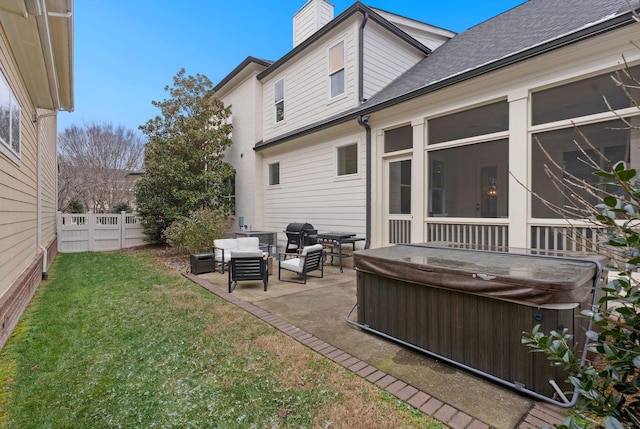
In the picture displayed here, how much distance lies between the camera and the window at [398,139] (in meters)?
7.10

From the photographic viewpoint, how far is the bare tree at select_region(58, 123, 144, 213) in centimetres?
1930

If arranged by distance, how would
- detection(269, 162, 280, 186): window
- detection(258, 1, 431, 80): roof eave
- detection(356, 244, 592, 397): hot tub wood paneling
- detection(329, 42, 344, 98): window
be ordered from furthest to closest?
detection(269, 162, 280, 186): window
detection(329, 42, 344, 98): window
detection(258, 1, 431, 80): roof eave
detection(356, 244, 592, 397): hot tub wood paneling

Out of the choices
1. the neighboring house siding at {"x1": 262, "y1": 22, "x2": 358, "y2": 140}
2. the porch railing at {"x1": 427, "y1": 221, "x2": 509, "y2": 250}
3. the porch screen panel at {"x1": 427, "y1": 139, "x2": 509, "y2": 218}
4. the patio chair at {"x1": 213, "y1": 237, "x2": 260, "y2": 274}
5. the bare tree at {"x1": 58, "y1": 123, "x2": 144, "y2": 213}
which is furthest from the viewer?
the bare tree at {"x1": 58, "y1": 123, "x2": 144, "y2": 213}

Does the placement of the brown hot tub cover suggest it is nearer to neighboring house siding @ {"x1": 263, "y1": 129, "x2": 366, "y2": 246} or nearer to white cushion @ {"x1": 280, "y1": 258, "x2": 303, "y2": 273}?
white cushion @ {"x1": 280, "y1": 258, "x2": 303, "y2": 273}

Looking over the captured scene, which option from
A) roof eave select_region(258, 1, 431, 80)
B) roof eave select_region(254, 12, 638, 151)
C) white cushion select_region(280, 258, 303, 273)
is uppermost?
roof eave select_region(258, 1, 431, 80)

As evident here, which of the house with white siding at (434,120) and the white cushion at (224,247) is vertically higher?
the house with white siding at (434,120)

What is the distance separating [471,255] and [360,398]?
7.20ft

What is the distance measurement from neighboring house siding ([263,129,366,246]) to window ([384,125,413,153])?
27.7 inches

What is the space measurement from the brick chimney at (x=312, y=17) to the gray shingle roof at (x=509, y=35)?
155 inches

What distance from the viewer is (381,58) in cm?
880

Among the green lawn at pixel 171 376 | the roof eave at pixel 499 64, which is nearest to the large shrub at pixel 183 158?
the roof eave at pixel 499 64

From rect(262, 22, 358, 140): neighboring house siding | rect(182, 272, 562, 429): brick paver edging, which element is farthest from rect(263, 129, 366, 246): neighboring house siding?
rect(182, 272, 562, 429): brick paver edging

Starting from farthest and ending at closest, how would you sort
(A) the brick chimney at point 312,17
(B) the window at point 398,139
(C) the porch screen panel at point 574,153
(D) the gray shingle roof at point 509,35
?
(A) the brick chimney at point 312,17
(B) the window at point 398,139
(D) the gray shingle roof at point 509,35
(C) the porch screen panel at point 574,153

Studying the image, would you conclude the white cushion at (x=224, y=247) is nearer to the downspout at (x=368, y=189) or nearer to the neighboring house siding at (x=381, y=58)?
the downspout at (x=368, y=189)
